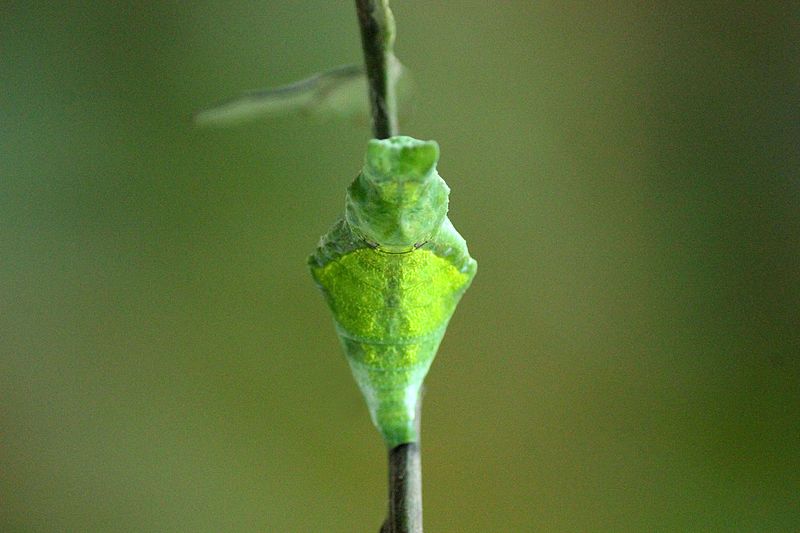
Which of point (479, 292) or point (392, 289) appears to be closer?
point (392, 289)

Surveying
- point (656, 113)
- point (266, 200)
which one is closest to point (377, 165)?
point (266, 200)

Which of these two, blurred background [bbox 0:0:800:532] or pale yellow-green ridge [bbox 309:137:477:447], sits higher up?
blurred background [bbox 0:0:800:532]

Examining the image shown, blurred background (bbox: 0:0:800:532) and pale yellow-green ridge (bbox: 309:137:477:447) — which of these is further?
blurred background (bbox: 0:0:800:532)

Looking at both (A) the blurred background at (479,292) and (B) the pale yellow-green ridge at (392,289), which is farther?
(A) the blurred background at (479,292)

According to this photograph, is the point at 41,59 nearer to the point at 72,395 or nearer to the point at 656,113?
the point at 72,395

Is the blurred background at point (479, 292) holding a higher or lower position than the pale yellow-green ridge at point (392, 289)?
higher

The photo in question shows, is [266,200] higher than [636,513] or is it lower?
higher

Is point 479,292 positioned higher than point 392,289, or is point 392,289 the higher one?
point 479,292

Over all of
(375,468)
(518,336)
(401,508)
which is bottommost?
(401,508)
